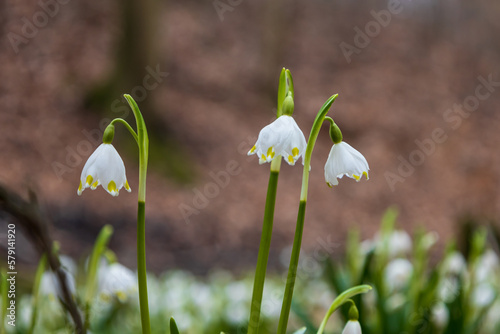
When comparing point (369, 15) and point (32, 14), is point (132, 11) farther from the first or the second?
point (369, 15)

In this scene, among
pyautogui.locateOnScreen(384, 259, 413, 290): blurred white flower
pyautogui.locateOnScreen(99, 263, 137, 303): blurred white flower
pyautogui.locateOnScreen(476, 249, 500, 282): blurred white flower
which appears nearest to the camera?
pyautogui.locateOnScreen(99, 263, 137, 303): blurred white flower

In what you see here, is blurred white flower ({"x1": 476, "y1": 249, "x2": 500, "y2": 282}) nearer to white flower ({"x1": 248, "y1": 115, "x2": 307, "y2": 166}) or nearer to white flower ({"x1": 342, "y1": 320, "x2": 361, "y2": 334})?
white flower ({"x1": 342, "y1": 320, "x2": 361, "y2": 334})

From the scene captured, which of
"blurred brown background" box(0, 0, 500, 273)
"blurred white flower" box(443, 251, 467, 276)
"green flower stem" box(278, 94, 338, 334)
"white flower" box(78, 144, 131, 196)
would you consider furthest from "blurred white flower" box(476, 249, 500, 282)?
"white flower" box(78, 144, 131, 196)

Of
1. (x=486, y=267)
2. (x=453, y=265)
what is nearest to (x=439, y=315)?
(x=453, y=265)

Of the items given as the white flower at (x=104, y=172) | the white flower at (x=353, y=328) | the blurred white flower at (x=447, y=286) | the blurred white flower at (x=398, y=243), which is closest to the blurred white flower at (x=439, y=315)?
the blurred white flower at (x=447, y=286)

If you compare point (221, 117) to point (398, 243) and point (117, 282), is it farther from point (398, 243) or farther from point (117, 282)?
point (117, 282)

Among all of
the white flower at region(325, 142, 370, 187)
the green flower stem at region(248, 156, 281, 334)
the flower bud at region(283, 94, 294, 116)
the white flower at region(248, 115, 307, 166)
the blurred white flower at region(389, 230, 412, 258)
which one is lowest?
the green flower stem at region(248, 156, 281, 334)

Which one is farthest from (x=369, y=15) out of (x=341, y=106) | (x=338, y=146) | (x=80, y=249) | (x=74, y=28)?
(x=338, y=146)
